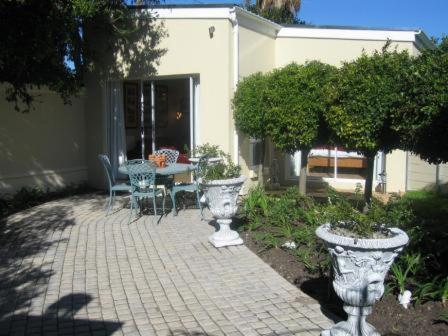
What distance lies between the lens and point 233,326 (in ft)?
13.9

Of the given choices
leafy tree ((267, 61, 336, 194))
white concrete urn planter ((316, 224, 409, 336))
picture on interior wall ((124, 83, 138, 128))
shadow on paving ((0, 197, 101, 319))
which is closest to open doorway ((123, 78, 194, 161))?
picture on interior wall ((124, 83, 138, 128))

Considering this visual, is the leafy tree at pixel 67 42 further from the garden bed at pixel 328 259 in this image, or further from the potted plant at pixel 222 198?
the garden bed at pixel 328 259

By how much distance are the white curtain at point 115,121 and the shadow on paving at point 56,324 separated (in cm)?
688

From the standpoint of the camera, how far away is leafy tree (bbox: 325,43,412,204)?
272 inches

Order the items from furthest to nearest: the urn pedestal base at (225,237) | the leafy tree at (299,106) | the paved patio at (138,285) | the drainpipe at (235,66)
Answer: the drainpipe at (235,66) < the leafy tree at (299,106) < the urn pedestal base at (225,237) < the paved patio at (138,285)

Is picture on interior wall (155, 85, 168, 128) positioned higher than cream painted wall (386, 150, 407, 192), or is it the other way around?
picture on interior wall (155, 85, 168, 128)

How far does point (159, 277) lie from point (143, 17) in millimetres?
6626

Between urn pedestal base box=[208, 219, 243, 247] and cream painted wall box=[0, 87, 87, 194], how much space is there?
517 centimetres

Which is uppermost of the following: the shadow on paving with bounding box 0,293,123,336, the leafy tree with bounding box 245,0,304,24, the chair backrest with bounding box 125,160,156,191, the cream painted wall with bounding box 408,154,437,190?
the leafy tree with bounding box 245,0,304,24

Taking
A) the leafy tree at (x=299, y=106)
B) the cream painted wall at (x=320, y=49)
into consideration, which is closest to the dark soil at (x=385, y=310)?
the leafy tree at (x=299, y=106)

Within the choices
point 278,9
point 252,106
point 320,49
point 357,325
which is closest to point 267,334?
point 357,325

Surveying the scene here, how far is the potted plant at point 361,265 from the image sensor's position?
139 inches

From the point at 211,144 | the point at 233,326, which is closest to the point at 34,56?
the point at 211,144

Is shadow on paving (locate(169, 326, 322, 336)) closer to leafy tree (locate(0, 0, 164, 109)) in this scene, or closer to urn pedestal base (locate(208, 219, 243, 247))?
urn pedestal base (locate(208, 219, 243, 247))
